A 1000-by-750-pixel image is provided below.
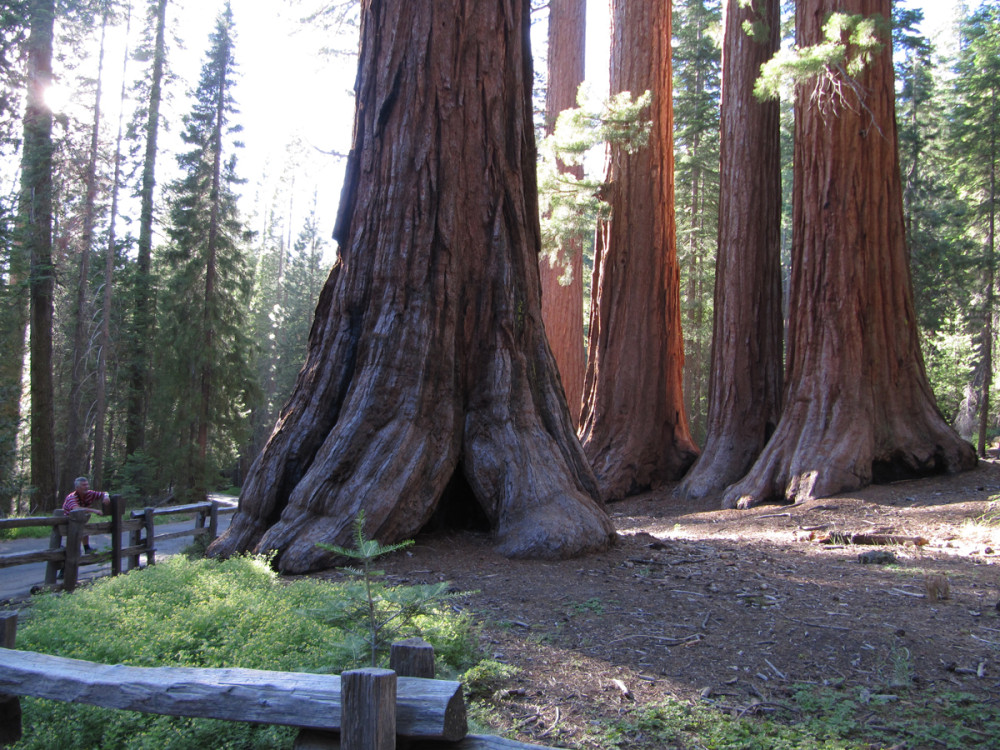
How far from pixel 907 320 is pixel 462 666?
9.18 m

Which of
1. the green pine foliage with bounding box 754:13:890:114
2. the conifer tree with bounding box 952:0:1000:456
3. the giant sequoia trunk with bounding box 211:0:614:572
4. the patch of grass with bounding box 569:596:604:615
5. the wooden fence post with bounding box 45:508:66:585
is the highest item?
the conifer tree with bounding box 952:0:1000:456

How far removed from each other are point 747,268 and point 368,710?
11.4 metres

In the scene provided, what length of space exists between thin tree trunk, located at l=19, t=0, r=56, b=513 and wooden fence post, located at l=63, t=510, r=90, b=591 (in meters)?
11.0

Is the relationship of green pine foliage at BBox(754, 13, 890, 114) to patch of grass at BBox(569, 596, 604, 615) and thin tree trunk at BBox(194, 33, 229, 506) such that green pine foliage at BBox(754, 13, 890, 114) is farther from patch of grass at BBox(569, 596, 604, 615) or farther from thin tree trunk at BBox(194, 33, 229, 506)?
thin tree trunk at BBox(194, 33, 229, 506)

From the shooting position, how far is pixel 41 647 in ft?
12.8

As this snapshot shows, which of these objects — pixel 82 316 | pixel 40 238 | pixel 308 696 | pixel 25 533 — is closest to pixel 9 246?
pixel 40 238

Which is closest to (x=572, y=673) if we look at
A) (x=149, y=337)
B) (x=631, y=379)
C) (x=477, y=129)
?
(x=477, y=129)

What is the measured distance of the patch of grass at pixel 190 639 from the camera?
3.11 m

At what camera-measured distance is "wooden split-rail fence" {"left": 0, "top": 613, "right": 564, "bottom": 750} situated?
2342 millimetres

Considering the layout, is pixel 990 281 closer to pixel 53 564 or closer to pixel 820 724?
pixel 820 724

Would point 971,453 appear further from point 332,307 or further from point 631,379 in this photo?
point 332,307

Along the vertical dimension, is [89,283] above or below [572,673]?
above

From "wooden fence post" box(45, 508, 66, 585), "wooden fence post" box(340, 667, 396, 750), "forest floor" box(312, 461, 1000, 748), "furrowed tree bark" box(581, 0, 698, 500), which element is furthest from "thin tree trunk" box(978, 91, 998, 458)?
"wooden fence post" box(340, 667, 396, 750)

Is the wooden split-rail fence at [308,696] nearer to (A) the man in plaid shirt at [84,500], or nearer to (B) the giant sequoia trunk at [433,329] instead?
(B) the giant sequoia trunk at [433,329]
